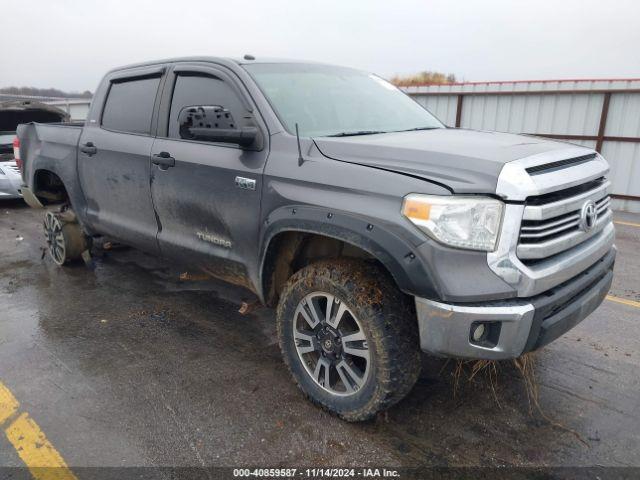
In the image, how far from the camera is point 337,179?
256 cm

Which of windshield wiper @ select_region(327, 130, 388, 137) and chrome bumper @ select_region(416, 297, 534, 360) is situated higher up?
windshield wiper @ select_region(327, 130, 388, 137)

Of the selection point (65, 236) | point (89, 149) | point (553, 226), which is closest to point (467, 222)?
point (553, 226)

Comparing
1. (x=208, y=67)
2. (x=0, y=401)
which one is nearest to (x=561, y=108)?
(x=208, y=67)

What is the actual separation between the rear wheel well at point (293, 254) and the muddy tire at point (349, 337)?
17cm

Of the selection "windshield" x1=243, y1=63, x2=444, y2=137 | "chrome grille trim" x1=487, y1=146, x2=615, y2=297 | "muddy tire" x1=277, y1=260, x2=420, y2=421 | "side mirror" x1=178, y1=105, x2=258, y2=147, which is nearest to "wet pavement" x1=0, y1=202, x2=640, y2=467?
"muddy tire" x1=277, y1=260, x2=420, y2=421

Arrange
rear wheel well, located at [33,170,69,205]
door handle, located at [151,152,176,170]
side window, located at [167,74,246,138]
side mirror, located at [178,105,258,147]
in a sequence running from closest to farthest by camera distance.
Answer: side mirror, located at [178,105,258,147]
side window, located at [167,74,246,138]
door handle, located at [151,152,176,170]
rear wheel well, located at [33,170,69,205]

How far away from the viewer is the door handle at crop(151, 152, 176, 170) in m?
3.54

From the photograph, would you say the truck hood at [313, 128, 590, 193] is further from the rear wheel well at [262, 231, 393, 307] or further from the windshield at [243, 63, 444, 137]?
the rear wheel well at [262, 231, 393, 307]

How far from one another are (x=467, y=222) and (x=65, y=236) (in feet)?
14.6

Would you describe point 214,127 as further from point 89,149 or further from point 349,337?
point 89,149

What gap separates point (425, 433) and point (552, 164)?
154 centimetres

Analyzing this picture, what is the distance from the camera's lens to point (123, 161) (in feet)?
13.2

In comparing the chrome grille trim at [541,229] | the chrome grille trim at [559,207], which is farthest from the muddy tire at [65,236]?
the chrome grille trim at [559,207]

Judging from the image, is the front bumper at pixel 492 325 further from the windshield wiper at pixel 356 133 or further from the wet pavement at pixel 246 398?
the windshield wiper at pixel 356 133
